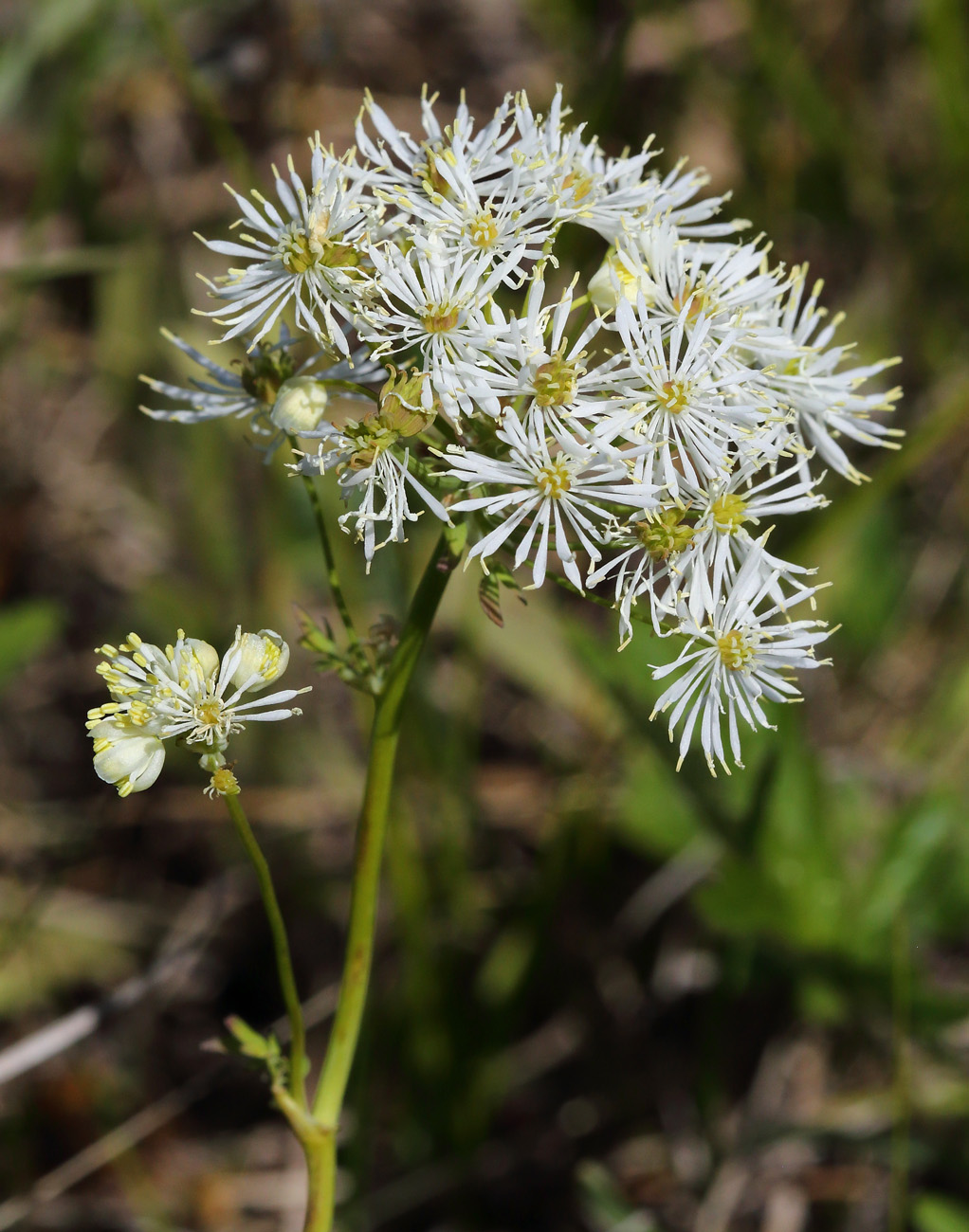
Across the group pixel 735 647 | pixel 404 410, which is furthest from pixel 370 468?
pixel 735 647

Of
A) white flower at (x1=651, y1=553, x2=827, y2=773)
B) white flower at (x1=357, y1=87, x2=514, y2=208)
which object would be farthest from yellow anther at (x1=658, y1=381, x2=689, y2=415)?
white flower at (x1=357, y1=87, x2=514, y2=208)

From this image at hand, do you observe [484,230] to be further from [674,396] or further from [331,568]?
[331,568]

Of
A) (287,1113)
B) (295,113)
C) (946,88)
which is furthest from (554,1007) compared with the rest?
(946,88)

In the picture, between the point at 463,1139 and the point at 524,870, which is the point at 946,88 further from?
the point at 463,1139

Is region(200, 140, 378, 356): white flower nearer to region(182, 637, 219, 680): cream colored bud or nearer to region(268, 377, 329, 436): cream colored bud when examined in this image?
region(268, 377, 329, 436): cream colored bud

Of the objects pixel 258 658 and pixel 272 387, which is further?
pixel 272 387

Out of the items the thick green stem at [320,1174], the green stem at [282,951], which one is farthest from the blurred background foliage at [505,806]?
the green stem at [282,951]
